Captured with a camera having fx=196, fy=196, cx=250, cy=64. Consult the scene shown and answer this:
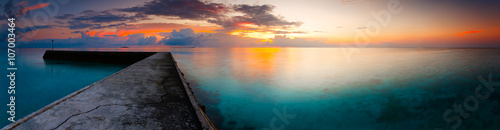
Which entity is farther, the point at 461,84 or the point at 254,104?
the point at 461,84

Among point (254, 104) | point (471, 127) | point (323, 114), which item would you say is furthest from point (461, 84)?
point (254, 104)

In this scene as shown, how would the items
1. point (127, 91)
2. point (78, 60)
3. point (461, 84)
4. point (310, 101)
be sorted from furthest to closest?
point (78, 60)
point (461, 84)
point (310, 101)
point (127, 91)

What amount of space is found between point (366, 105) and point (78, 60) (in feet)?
113

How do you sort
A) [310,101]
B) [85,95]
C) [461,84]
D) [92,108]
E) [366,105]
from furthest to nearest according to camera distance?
[461,84] < [310,101] < [366,105] < [85,95] < [92,108]

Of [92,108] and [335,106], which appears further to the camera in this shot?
[335,106]

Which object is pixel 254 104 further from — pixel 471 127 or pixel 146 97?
pixel 471 127

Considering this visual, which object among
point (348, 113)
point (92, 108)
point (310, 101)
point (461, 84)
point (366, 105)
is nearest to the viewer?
point (92, 108)

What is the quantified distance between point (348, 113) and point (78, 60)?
34145 mm

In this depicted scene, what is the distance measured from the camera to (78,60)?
27.3 m

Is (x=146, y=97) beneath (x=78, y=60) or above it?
above

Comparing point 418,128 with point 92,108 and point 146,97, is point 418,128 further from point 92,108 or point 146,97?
point 92,108

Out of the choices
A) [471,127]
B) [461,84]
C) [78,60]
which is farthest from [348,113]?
[78,60]

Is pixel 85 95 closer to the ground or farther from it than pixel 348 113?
farther from it

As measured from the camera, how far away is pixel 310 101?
857 cm
